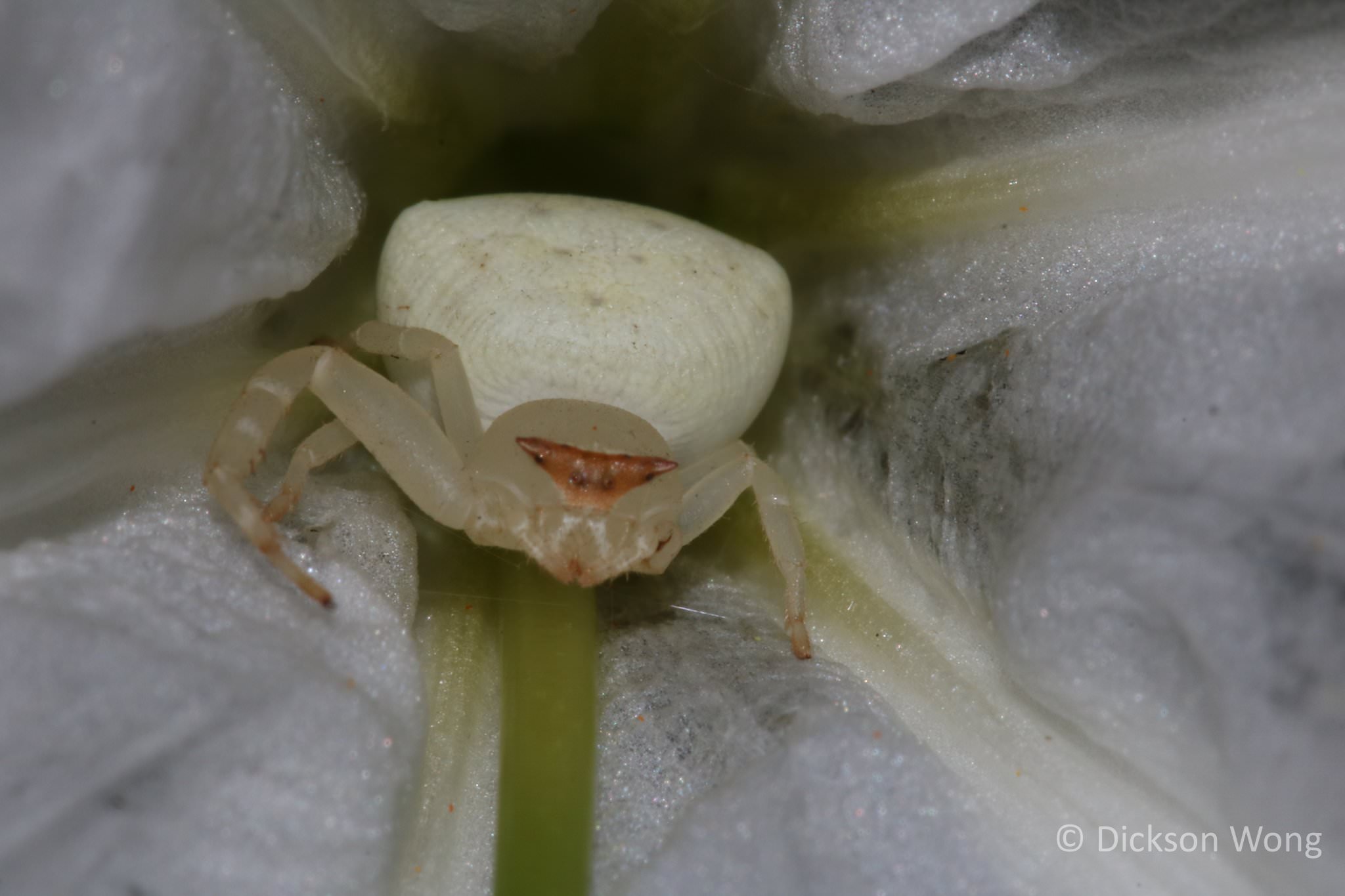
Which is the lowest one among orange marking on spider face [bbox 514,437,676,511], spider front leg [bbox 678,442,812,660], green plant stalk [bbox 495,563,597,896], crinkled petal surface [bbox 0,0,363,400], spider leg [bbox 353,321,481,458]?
spider front leg [bbox 678,442,812,660]

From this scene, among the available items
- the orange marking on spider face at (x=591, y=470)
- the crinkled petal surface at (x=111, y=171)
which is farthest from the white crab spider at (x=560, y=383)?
the crinkled petal surface at (x=111, y=171)

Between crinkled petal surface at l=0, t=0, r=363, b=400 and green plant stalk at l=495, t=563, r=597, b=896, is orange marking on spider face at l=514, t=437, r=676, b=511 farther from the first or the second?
crinkled petal surface at l=0, t=0, r=363, b=400

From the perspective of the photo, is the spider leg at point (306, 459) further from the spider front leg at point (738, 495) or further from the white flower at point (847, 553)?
the spider front leg at point (738, 495)

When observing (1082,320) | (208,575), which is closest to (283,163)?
(208,575)

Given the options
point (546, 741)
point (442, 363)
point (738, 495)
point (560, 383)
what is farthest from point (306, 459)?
point (738, 495)

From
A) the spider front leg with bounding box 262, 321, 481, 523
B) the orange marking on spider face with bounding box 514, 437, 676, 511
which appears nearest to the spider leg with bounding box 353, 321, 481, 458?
the spider front leg with bounding box 262, 321, 481, 523

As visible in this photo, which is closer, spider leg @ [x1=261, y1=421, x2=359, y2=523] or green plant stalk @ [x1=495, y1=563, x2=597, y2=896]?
green plant stalk @ [x1=495, y1=563, x2=597, y2=896]

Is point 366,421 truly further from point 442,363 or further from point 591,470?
point 591,470
